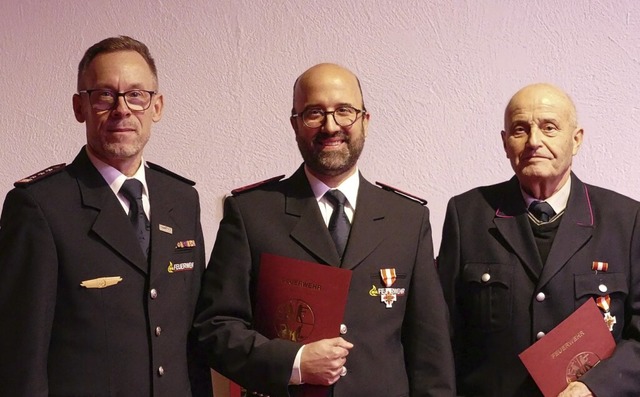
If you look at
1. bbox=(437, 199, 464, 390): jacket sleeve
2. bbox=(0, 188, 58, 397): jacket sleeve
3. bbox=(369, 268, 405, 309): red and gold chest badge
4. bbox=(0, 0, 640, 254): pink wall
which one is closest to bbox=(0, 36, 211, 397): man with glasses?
bbox=(0, 188, 58, 397): jacket sleeve

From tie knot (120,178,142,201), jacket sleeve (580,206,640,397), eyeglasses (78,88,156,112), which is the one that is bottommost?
jacket sleeve (580,206,640,397)

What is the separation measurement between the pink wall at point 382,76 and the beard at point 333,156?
91cm

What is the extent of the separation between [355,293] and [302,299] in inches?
5.5

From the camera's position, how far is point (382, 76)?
3016mm

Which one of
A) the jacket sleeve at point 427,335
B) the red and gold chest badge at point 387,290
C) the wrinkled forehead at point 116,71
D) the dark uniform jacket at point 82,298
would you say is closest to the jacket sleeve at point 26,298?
the dark uniform jacket at point 82,298

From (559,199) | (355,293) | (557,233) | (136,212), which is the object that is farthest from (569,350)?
(136,212)

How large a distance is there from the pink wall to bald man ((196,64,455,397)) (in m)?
0.87

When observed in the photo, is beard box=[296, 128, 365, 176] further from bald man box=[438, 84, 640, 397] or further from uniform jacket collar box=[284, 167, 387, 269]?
bald man box=[438, 84, 640, 397]

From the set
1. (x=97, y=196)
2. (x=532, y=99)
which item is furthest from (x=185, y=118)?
(x=532, y=99)

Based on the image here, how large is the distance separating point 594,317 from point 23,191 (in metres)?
1.36

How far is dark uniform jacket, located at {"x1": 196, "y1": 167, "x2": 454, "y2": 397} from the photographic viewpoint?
1.98 meters

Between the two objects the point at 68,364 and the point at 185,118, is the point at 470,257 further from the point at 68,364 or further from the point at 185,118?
the point at 185,118

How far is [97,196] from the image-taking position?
1.94 metres

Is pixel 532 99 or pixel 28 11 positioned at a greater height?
pixel 28 11
